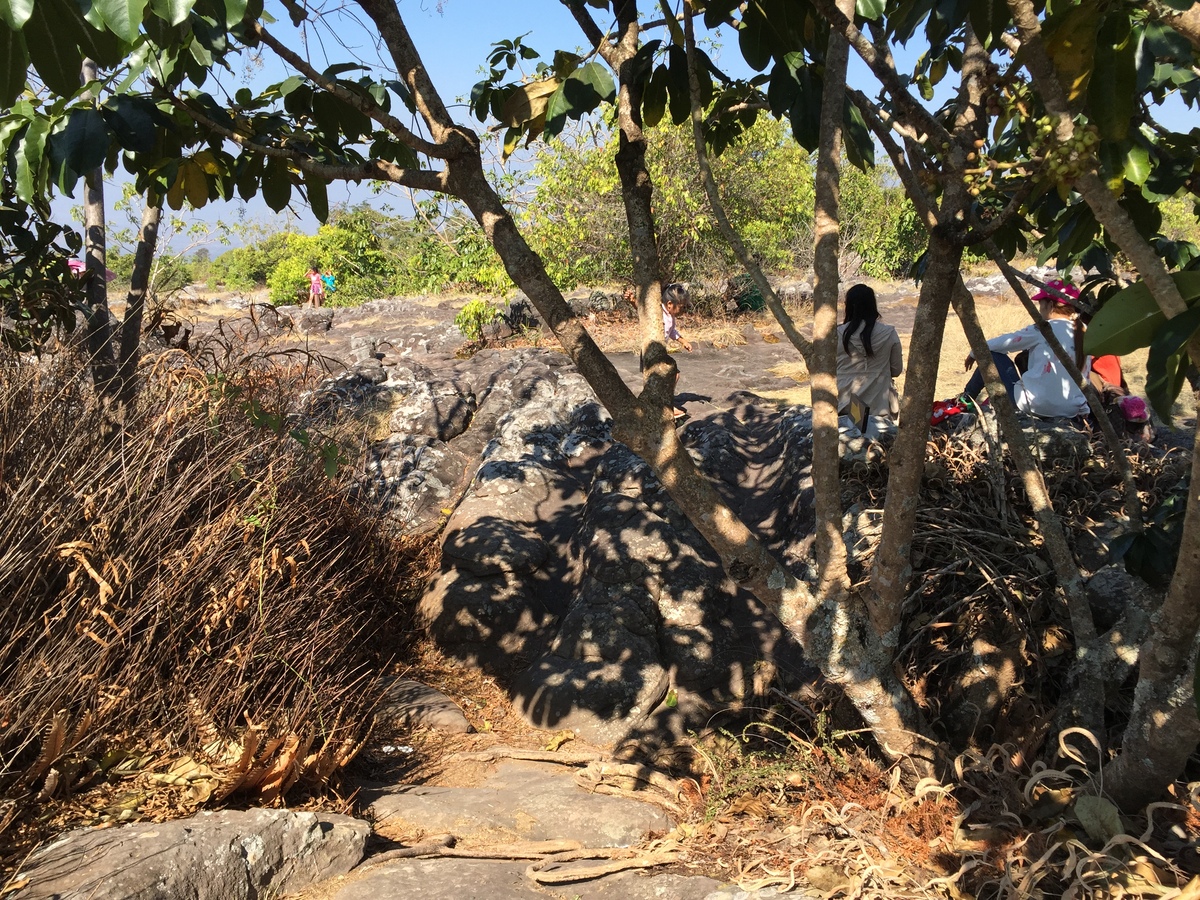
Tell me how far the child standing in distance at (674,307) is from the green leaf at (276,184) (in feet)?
23.1

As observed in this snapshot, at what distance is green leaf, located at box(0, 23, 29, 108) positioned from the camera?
1294mm

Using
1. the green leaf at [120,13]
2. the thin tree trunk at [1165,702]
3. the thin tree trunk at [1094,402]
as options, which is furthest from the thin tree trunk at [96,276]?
the thin tree trunk at [1165,702]

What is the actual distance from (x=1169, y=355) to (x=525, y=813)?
2696 mm

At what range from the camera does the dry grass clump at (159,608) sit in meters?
2.54

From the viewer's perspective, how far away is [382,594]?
4980 millimetres

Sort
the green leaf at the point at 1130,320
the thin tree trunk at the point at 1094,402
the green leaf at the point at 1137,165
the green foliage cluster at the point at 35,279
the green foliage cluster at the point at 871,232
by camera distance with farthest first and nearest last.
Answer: the green foliage cluster at the point at 871,232 → the green foliage cluster at the point at 35,279 → the thin tree trunk at the point at 1094,402 → the green leaf at the point at 1137,165 → the green leaf at the point at 1130,320

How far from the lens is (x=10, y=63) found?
4.26 ft

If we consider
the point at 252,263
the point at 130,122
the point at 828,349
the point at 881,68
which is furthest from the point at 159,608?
the point at 252,263

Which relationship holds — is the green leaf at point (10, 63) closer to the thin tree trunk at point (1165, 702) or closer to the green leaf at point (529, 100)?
the green leaf at point (529, 100)

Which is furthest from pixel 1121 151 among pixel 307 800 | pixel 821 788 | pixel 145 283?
pixel 145 283

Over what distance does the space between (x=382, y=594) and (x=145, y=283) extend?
6.71 feet

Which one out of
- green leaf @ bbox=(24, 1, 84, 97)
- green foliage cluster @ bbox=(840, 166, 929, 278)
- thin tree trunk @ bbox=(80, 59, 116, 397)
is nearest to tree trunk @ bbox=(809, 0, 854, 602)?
green leaf @ bbox=(24, 1, 84, 97)

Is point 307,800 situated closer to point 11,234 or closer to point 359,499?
point 359,499

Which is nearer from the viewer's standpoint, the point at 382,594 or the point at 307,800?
the point at 307,800
